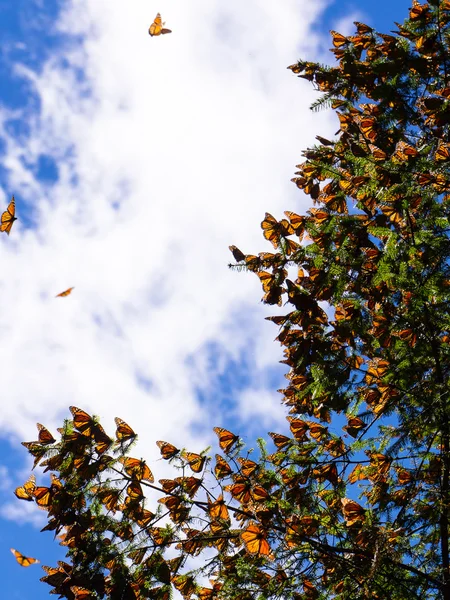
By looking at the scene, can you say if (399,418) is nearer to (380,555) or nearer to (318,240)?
(380,555)

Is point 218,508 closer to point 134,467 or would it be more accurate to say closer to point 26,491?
point 134,467

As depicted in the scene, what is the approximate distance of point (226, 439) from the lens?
3.77m

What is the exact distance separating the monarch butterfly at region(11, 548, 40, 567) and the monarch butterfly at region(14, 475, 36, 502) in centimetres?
56

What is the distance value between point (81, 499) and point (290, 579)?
1.51 m

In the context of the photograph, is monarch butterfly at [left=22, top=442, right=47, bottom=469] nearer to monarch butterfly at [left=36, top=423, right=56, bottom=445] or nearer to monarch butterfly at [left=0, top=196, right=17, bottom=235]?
monarch butterfly at [left=36, top=423, right=56, bottom=445]

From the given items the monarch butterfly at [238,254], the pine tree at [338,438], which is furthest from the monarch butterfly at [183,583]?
the monarch butterfly at [238,254]

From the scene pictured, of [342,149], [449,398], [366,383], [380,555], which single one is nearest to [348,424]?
[366,383]

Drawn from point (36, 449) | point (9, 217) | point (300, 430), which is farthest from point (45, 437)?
point (9, 217)

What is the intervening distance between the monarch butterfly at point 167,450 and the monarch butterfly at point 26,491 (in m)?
0.89

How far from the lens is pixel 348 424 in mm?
4012

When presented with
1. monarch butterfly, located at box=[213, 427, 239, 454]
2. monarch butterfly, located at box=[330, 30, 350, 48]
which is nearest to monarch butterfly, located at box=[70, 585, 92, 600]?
monarch butterfly, located at box=[213, 427, 239, 454]

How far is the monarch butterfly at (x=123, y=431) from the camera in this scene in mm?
3609

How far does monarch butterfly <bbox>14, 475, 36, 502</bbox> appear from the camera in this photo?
3.65 metres

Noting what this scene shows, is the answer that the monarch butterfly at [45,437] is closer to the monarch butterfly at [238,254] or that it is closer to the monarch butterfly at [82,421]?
the monarch butterfly at [82,421]
